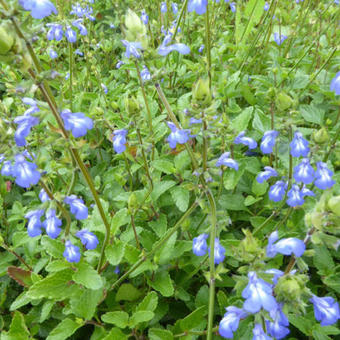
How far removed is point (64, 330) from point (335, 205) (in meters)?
1.89

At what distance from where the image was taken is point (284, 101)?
1.97 meters

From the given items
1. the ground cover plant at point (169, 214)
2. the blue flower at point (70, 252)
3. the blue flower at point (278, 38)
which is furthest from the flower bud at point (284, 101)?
the blue flower at point (278, 38)

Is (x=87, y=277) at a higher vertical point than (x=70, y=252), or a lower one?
lower

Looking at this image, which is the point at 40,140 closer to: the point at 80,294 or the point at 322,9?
the point at 80,294

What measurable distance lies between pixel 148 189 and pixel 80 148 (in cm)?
103

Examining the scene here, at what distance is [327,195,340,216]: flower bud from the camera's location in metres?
1.39

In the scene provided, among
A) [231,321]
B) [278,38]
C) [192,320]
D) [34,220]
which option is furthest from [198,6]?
[278,38]

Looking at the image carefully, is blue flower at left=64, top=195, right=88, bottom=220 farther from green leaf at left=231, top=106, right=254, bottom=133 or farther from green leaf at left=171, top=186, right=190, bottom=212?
green leaf at left=231, top=106, right=254, bottom=133

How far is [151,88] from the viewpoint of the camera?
3979mm

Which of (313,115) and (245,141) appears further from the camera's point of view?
(313,115)

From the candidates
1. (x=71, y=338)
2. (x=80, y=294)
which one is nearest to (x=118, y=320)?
(x=80, y=294)

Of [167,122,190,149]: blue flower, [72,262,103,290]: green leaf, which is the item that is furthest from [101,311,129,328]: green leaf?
[167,122,190,149]: blue flower

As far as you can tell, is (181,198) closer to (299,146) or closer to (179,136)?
(179,136)

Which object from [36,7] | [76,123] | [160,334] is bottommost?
[160,334]
